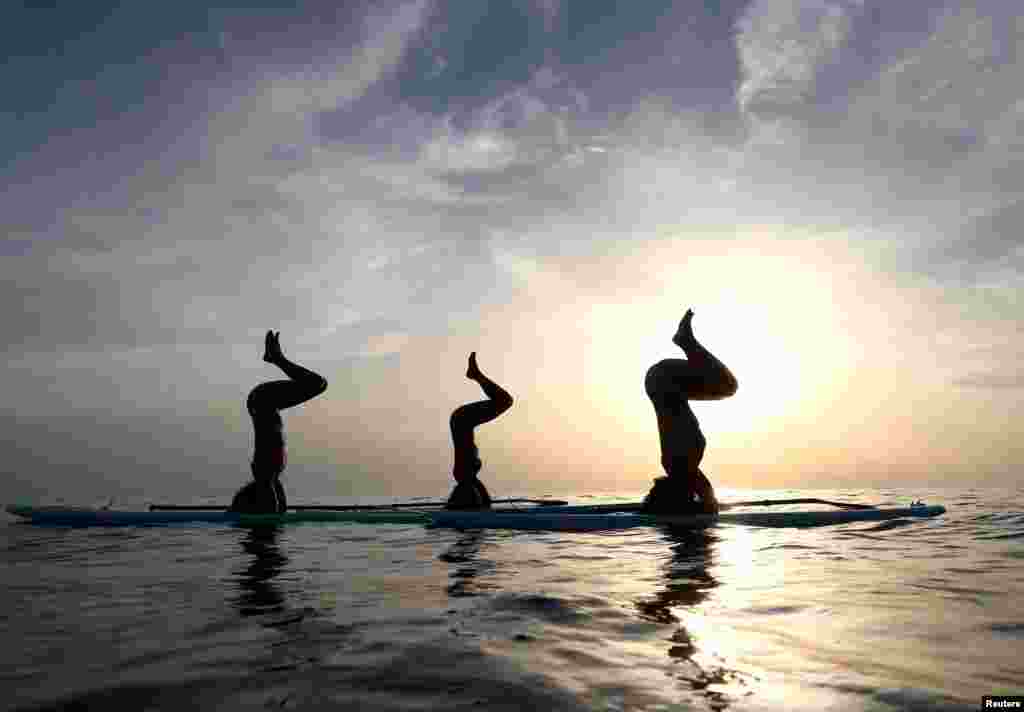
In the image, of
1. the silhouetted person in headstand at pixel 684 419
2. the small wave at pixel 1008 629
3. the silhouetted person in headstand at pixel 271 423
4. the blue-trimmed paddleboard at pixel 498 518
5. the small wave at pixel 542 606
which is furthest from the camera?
the silhouetted person in headstand at pixel 271 423

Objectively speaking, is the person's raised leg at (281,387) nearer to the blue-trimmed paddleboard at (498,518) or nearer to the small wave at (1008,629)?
the blue-trimmed paddleboard at (498,518)

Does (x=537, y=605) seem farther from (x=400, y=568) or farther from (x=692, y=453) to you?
(x=692, y=453)

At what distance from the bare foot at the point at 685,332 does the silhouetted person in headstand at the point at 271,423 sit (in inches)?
344

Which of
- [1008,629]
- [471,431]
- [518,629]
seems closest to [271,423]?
[471,431]

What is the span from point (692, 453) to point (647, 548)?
16.1 ft

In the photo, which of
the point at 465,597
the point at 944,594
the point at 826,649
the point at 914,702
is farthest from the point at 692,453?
the point at 914,702

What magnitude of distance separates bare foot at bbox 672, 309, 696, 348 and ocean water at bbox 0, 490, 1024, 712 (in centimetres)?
585

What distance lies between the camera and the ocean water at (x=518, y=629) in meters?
4.10

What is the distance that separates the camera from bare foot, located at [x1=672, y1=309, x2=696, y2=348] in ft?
52.4

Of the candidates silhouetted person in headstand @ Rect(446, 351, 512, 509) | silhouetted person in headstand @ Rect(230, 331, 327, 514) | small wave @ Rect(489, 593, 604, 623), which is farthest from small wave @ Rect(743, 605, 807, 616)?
silhouetted person in headstand @ Rect(230, 331, 327, 514)

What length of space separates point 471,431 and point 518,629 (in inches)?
475

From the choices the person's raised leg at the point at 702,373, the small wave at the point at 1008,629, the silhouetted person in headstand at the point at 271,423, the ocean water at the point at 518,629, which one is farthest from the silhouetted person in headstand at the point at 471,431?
the small wave at the point at 1008,629

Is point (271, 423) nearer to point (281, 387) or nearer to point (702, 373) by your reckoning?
point (281, 387)

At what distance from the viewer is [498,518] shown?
51.3ft
